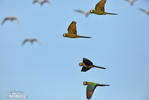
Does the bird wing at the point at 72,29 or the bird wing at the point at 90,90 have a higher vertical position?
the bird wing at the point at 72,29

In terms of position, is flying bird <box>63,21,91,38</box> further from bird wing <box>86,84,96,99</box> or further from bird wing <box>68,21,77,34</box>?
bird wing <box>86,84,96,99</box>

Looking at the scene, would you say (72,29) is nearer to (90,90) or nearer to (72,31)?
(72,31)

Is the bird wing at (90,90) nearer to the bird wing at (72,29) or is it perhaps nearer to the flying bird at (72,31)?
the flying bird at (72,31)

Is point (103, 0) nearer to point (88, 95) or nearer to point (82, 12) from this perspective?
point (88, 95)

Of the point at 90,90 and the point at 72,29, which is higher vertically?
the point at 72,29

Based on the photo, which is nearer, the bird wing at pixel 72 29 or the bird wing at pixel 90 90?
the bird wing at pixel 90 90

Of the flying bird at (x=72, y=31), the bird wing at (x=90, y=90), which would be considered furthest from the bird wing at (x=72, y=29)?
the bird wing at (x=90, y=90)

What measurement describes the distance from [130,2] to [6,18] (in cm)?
936

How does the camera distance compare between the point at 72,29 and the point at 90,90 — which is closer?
the point at 90,90

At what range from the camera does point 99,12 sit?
18.4 metres

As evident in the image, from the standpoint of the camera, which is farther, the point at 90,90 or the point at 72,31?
the point at 72,31

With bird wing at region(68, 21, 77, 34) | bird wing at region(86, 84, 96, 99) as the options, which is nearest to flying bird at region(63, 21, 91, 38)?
bird wing at region(68, 21, 77, 34)

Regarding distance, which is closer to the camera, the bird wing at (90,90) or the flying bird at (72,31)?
the bird wing at (90,90)

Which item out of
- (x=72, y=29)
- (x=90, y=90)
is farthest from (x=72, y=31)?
(x=90, y=90)
